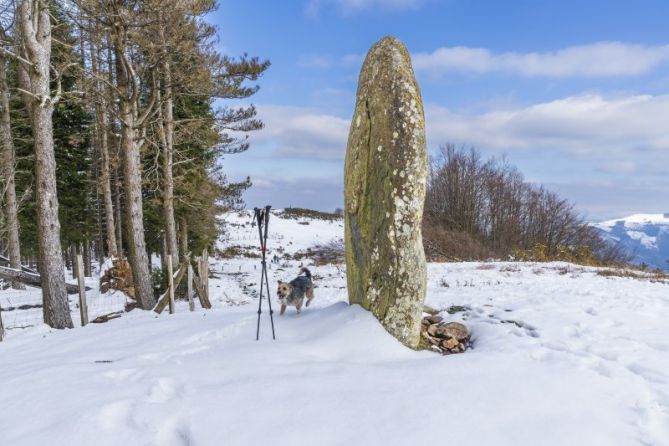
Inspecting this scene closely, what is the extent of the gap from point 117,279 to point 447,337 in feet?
40.4

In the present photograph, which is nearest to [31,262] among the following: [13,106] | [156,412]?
[13,106]

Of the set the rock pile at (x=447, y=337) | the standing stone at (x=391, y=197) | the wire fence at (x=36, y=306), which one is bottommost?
the wire fence at (x=36, y=306)

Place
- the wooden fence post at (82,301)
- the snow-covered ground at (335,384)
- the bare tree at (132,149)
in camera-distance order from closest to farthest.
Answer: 1. the snow-covered ground at (335,384)
2. the wooden fence post at (82,301)
3. the bare tree at (132,149)

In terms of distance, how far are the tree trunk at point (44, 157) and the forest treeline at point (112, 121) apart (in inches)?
0.8

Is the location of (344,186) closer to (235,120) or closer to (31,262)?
(235,120)

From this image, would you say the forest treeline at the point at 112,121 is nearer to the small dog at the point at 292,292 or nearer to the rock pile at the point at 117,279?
the rock pile at the point at 117,279

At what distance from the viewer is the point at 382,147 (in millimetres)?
5367

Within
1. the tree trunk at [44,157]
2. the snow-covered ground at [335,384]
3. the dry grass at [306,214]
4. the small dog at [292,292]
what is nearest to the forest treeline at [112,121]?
the tree trunk at [44,157]

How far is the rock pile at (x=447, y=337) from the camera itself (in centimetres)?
564

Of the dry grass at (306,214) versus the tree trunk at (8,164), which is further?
the dry grass at (306,214)

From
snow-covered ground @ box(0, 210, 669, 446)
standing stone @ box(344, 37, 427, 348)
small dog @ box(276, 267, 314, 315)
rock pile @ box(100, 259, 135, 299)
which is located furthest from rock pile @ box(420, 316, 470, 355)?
rock pile @ box(100, 259, 135, 299)

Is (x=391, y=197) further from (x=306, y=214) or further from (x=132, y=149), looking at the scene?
(x=306, y=214)

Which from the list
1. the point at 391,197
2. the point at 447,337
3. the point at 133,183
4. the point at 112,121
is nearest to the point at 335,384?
the point at 391,197

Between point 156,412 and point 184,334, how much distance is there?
8.23 ft
